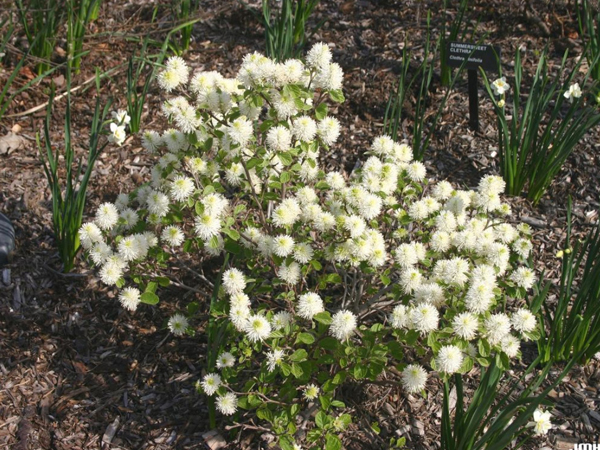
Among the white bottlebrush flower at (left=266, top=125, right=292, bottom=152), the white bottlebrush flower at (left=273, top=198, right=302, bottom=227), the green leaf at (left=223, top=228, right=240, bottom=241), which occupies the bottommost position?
the green leaf at (left=223, top=228, right=240, bottom=241)

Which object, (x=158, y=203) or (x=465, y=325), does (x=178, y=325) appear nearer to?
(x=158, y=203)

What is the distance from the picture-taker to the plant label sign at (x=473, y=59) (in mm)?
3422

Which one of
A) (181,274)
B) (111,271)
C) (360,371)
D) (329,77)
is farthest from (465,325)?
(181,274)

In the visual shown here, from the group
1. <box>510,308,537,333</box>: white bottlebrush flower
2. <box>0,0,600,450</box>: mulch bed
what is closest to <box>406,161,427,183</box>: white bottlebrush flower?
<box>510,308,537,333</box>: white bottlebrush flower

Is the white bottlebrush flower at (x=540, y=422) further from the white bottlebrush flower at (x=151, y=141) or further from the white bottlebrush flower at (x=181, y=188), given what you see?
the white bottlebrush flower at (x=151, y=141)

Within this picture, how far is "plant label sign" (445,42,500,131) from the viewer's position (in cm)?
342

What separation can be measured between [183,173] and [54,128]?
1.70m

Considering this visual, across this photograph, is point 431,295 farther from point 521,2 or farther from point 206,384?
point 521,2

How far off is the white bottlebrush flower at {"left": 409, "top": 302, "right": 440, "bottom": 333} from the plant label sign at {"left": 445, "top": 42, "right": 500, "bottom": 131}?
178 centimetres

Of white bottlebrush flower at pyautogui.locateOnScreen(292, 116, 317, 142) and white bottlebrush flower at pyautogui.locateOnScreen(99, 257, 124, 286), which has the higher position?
white bottlebrush flower at pyautogui.locateOnScreen(292, 116, 317, 142)

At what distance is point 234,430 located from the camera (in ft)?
8.20

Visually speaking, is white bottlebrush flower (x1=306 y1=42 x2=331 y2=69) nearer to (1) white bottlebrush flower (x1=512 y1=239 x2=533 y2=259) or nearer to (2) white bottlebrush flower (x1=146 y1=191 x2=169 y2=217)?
(2) white bottlebrush flower (x1=146 y1=191 x2=169 y2=217)

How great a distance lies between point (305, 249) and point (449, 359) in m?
0.58

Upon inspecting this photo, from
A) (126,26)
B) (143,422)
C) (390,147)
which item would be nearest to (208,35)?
(126,26)
